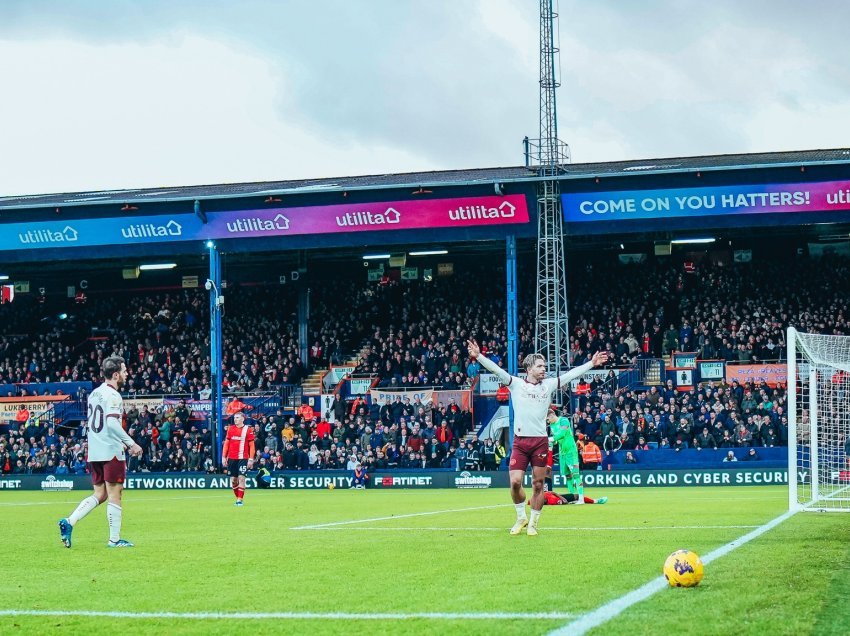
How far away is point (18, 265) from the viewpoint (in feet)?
167

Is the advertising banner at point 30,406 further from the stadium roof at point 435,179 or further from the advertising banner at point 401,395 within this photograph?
the advertising banner at point 401,395

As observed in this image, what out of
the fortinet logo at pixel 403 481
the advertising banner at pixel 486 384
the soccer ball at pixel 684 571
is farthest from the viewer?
the advertising banner at pixel 486 384

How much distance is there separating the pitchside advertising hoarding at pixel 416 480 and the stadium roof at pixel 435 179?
989 cm

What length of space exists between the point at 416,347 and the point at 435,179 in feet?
23.0

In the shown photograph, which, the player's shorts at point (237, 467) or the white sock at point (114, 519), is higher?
the white sock at point (114, 519)

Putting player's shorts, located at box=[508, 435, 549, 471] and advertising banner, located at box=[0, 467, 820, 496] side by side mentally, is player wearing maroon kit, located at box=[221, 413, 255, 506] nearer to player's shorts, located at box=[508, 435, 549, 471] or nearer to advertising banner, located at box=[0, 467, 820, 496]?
advertising banner, located at box=[0, 467, 820, 496]

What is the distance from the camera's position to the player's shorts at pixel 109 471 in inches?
484

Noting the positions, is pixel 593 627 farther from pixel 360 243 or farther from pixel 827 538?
pixel 360 243

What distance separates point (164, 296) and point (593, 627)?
157ft

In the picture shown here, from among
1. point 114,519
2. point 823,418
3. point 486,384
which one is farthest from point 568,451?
point 486,384

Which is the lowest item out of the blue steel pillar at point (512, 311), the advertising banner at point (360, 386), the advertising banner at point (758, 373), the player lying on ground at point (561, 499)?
the player lying on ground at point (561, 499)

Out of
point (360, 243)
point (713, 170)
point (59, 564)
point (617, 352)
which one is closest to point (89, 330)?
point (360, 243)

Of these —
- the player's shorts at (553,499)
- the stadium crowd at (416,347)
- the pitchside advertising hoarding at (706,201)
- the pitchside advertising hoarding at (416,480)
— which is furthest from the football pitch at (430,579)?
the pitchside advertising hoarding at (706,201)

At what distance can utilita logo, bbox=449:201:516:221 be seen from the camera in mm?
40219
